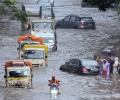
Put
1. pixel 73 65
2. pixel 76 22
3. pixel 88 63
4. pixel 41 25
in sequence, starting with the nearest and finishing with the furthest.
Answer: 1. pixel 88 63
2. pixel 73 65
3. pixel 41 25
4. pixel 76 22

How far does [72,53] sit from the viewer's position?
62375 millimetres

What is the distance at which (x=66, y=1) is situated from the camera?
10450cm

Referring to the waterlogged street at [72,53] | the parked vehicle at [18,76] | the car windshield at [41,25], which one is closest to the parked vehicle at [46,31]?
the car windshield at [41,25]

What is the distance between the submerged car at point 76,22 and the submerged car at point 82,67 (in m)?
24.9

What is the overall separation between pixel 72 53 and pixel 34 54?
803 centimetres

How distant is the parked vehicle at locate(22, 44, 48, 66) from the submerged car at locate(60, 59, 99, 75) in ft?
9.93

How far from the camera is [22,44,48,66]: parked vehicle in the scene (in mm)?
54250

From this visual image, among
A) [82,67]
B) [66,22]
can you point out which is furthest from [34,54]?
[66,22]

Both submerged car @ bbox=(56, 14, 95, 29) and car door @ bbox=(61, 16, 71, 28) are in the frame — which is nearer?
submerged car @ bbox=(56, 14, 95, 29)

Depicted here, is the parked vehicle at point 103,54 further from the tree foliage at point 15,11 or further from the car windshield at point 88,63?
the tree foliage at point 15,11

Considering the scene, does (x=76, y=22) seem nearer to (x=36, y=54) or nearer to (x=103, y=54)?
(x=103, y=54)

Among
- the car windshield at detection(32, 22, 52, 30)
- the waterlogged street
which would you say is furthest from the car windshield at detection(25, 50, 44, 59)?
the car windshield at detection(32, 22, 52, 30)

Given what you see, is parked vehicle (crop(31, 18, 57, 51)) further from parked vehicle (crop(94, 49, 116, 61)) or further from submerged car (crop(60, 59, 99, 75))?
submerged car (crop(60, 59, 99, 75))

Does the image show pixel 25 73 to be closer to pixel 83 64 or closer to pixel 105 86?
pixel 105 86
